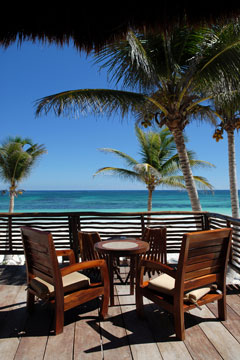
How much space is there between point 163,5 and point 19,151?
10228 mm

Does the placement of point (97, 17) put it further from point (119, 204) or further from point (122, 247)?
point (119, 204)

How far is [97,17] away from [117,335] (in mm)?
2791

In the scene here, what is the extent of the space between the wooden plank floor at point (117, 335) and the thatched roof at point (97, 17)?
2644 millimetres

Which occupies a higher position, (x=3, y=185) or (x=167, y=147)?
(x=167, y=147)

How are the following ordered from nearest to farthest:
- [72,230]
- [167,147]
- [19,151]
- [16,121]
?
[72,230], [19,151], [167,147], [16,121]

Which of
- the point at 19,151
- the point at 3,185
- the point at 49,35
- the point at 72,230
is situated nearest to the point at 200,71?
the point at 49,35

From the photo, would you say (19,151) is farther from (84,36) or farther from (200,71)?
(84,36)

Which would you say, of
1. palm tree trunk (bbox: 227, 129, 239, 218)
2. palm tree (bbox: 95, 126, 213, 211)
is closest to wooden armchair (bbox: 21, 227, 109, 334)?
palm tree trunk (bbox: 227, 129, 239, 218)

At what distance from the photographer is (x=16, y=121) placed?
45.3m

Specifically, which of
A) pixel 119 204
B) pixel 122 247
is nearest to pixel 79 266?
pixel 122 247

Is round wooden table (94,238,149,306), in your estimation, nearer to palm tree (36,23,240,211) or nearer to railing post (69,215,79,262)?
railing post (69,215,79,262)

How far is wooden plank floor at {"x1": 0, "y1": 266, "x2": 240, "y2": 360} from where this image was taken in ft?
6.39

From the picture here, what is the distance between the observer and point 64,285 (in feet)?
7.73

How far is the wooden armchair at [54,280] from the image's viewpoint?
2.20 metres
